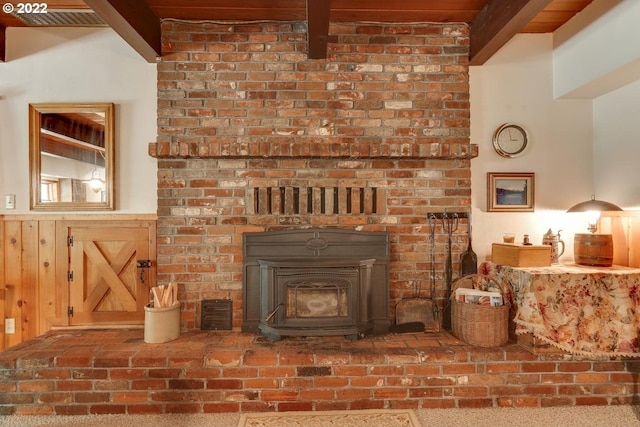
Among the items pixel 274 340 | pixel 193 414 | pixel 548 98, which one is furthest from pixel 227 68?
pixel 548 98

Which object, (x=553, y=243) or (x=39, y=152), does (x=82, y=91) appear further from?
(x=553, y=243)

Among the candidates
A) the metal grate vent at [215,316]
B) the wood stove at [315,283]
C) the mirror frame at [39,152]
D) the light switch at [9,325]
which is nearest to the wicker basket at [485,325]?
the wood stove at [315,283]

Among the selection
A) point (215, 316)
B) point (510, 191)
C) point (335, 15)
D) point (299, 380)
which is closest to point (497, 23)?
point (335, 15)

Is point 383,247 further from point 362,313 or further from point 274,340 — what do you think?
point 274,340

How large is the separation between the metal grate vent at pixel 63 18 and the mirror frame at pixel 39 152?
1.95ft

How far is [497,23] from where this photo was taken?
7.23ft

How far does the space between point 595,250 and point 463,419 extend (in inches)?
55.6

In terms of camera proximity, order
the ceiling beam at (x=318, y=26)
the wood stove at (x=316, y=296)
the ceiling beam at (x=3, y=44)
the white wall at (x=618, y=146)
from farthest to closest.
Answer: the ceiling beam at (x=3, y=44)
the white wall at (x=618, y=146)
the wood stove at (x=316, y=296)
the ceiling beam at (x=318, y=26)

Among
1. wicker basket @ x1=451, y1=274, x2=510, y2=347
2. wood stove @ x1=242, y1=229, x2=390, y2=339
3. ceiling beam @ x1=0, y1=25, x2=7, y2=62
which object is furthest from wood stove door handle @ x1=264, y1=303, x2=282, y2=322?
ceiling beam @ x1=0, y1=25, x2=7, y2=62

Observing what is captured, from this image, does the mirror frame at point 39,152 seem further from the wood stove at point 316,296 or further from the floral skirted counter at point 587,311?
the floral skirted counter at point 587,311

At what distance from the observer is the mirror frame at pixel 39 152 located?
2596 millimetres

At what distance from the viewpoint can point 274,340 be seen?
225cm

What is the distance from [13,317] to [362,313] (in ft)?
Result: 8.55

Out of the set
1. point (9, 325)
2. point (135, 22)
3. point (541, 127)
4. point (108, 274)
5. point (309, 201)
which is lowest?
point (9, 325)
